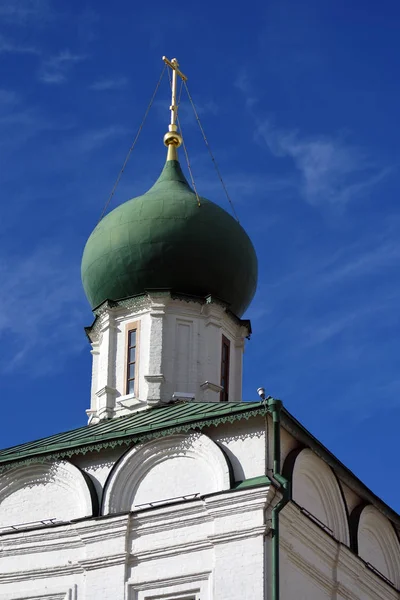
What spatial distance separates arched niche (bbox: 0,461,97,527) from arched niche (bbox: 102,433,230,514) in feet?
1.06

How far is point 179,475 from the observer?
1538cm

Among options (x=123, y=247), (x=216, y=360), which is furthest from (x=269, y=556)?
(x=123, y=247)

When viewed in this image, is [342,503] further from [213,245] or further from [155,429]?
[213,245]

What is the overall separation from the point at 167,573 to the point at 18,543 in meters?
2.02

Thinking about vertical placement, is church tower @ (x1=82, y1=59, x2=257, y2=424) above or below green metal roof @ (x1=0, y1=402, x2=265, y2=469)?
above

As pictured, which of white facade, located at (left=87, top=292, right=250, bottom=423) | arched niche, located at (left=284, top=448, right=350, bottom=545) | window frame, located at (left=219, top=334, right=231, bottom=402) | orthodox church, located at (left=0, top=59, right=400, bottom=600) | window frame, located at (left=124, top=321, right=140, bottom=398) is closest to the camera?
orthodox church, located at (left=0, top=59, right=400, bottom=600)

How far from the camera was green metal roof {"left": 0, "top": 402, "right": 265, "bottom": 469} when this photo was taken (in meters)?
15.2

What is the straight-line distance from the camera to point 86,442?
1581 cm

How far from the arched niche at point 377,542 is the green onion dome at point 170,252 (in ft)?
11.3

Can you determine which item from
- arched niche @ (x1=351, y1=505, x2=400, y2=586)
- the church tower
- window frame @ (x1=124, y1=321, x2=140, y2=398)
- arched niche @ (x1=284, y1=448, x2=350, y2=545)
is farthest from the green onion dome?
arched niche @ (x1=351, y1=505, x2=400, y2=586)

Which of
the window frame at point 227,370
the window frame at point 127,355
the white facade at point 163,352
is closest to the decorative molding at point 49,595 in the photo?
the white facade at point 163,352

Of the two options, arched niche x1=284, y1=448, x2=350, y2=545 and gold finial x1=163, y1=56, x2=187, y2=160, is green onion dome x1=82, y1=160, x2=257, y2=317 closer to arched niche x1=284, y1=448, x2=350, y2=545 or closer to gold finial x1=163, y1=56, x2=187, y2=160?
gold finial x1=163, y1=56, x2=187, y2=160

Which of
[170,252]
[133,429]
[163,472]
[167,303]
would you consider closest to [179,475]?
[163,472]

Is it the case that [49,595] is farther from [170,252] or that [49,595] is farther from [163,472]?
[170,252]
